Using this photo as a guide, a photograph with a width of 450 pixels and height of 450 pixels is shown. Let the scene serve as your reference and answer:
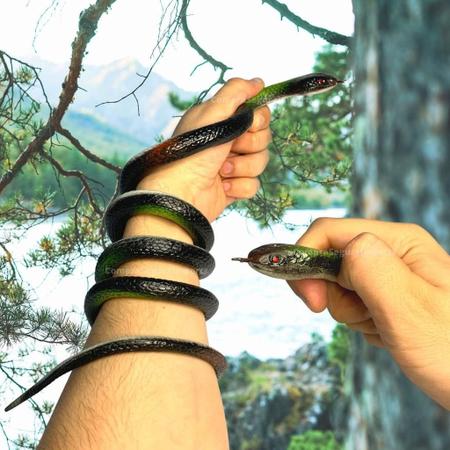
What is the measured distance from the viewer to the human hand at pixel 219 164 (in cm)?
74

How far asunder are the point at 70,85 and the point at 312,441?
1.53 m

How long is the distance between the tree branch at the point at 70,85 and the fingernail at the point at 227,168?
0.57 m

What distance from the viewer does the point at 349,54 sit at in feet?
6.16

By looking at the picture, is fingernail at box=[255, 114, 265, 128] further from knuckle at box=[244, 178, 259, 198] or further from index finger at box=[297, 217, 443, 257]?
index finger at box=[297, 217, 443, 257]

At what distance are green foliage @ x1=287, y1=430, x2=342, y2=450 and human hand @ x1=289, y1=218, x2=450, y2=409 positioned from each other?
6.05 feet

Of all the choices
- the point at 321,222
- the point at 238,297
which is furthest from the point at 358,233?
the point at 238,297

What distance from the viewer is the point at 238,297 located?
2.13 m

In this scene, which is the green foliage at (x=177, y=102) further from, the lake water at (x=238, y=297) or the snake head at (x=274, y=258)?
the snake head at (x=274, y=258)

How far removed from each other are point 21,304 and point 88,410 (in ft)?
2.85

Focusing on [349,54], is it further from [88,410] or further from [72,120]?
[88,410]

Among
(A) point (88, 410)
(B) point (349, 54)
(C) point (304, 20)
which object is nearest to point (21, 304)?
(C) point (304, 20)

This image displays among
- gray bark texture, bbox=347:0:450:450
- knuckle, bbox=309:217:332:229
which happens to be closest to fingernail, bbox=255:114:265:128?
knuckle, bbox=309:217:332:229

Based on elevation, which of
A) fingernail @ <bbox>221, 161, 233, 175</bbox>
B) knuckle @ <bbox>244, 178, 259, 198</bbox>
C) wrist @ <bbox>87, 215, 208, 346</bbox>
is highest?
fingernail @ <bbox>221, 161, 233, 175</bbox>

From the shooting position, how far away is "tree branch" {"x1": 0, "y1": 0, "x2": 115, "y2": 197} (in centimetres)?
133
